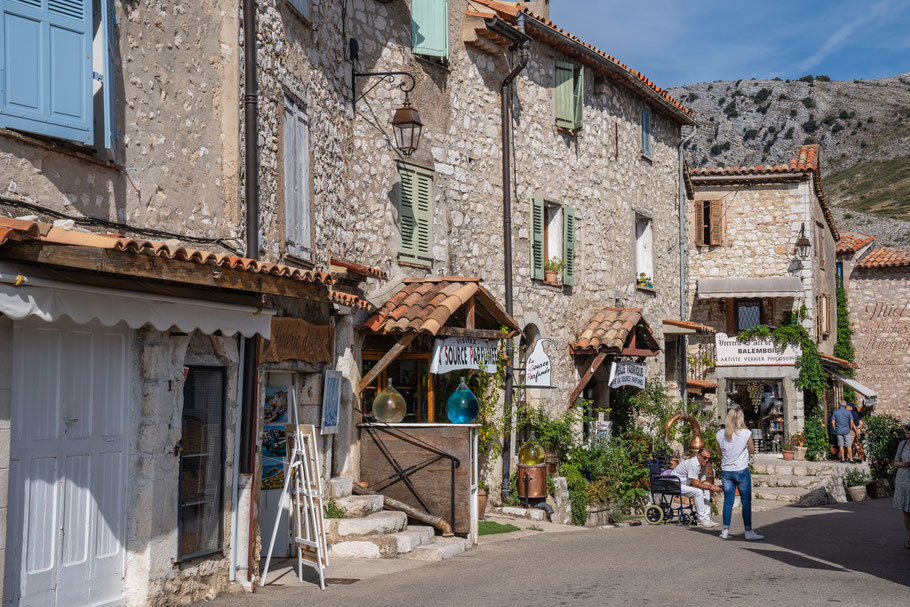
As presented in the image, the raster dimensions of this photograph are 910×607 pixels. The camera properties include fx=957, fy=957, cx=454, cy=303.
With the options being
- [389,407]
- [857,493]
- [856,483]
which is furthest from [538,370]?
[856,483]

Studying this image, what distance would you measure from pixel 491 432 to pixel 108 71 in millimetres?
8493

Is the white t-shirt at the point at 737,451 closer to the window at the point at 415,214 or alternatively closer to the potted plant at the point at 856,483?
the window at the point at 415,214

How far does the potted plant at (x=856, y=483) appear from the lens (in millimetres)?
23906

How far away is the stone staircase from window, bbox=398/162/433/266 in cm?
378

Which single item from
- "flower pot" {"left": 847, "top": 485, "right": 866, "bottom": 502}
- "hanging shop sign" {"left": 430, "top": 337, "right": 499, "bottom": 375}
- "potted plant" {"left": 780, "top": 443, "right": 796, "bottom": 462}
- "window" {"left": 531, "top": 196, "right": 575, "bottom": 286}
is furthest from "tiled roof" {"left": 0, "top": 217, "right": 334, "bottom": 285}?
"potted plant" {"left": 780, "top": 443, "right": 796, "bottom": 462}

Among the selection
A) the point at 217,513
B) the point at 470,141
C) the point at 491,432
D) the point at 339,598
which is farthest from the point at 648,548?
the point at 470,141

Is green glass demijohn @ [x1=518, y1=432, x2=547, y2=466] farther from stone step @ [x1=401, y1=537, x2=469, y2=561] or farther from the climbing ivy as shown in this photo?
the climbing ivy

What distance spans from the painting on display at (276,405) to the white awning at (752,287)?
65.6 feet

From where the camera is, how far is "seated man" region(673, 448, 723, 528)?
50.9 ft

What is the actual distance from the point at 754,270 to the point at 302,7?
839 inches

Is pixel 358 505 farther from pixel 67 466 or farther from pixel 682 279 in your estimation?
pixel 682 279

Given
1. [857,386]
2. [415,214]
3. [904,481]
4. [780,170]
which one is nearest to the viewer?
[904,481]

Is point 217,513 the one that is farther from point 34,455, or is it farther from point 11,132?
point 11,132

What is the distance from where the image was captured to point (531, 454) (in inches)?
615
